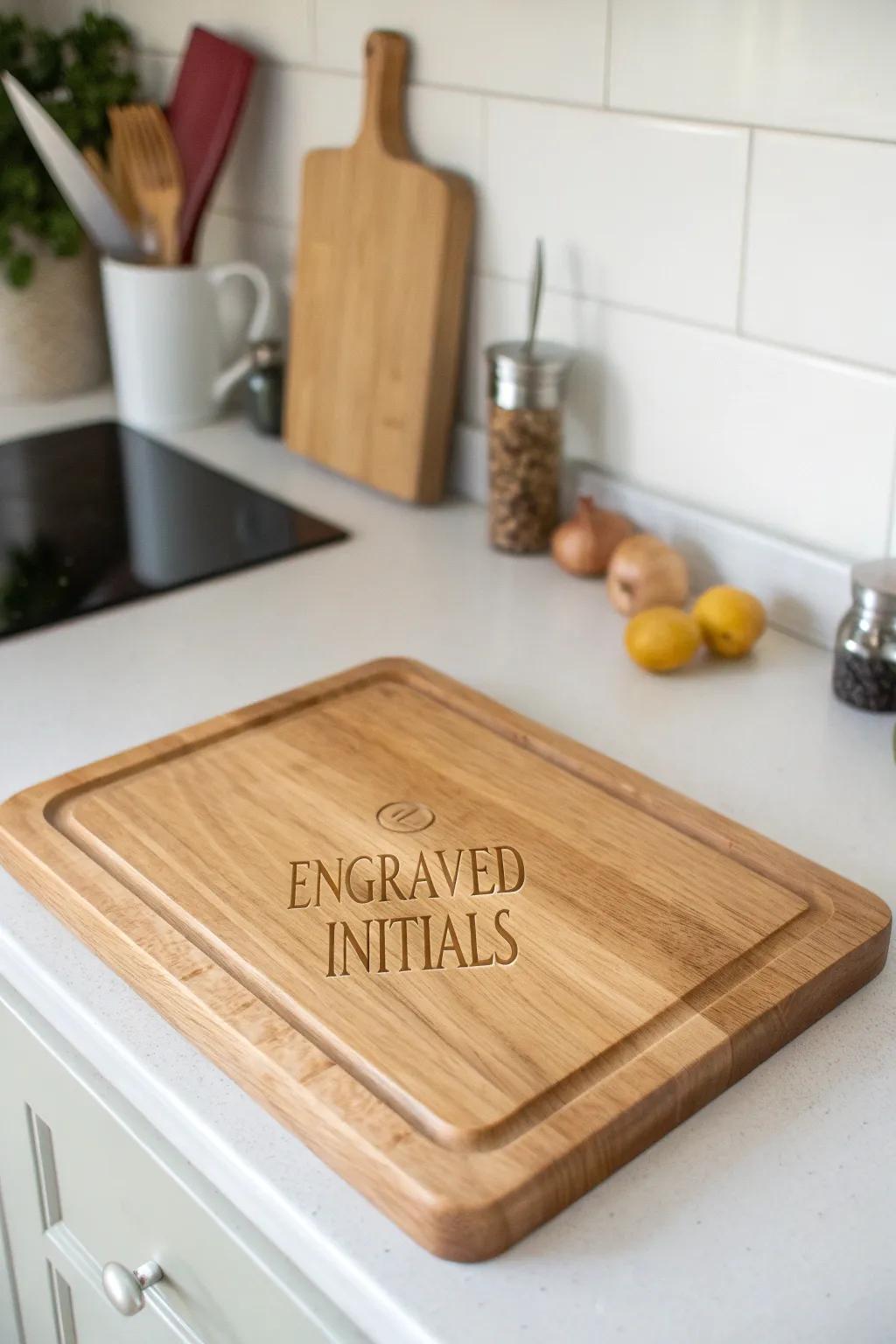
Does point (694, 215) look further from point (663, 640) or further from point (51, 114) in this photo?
point (51, 114)

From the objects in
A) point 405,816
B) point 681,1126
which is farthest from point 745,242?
point 681,1126

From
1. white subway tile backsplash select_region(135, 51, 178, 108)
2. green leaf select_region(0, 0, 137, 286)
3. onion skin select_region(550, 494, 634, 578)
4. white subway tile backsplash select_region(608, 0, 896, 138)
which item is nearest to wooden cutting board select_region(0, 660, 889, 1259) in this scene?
onion skin select_region(550, 494, 634, 578)

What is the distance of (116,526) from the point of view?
1.35 meters

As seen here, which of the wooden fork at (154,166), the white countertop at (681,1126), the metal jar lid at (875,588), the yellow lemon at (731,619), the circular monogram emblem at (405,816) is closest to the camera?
the white countertop at (681,1126)

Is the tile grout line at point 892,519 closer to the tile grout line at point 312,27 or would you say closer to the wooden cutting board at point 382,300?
the wooden cutting board at point 382,300

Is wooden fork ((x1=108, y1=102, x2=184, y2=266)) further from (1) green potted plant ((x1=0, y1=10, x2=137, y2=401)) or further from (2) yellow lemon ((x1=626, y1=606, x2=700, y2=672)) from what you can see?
(2) yellow lemon ((x1=626, y1=606, x2=700, y2=672))

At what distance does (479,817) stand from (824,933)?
218 mm

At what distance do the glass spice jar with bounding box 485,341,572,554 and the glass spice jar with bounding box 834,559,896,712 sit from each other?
1.08 ft

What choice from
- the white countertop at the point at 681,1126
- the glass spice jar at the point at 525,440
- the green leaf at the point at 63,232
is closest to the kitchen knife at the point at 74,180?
the green leaf at the point at 63,232

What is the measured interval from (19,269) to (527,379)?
26.9 inches

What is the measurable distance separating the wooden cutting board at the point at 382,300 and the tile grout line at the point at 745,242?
31 cm

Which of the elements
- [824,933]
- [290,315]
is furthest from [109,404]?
[824,933]

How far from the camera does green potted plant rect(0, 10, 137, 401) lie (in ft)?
5.12

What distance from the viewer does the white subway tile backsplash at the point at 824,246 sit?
1.00 m
